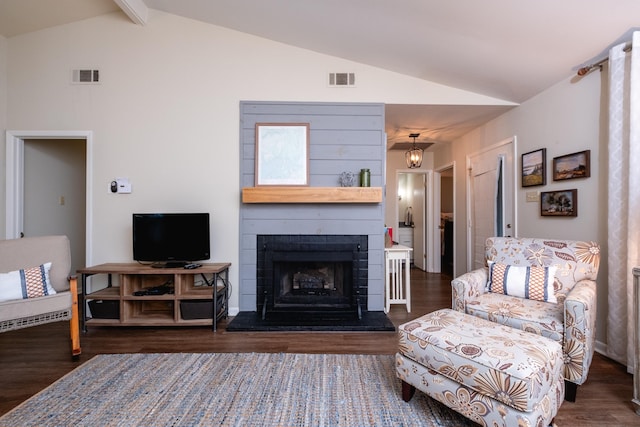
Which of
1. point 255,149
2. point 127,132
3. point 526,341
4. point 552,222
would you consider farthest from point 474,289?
point 127,132

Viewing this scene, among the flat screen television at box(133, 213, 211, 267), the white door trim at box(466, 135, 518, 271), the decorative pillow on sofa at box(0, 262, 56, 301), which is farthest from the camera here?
the white door trim at box(466, 135, 518, 271)

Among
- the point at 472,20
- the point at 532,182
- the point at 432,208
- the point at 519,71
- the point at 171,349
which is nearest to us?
the point at 472,20

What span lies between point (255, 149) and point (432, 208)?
3.93m

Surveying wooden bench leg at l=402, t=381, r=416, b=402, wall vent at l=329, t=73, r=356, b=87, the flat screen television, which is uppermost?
wall vent at l=329, t=73, r=356, b=87

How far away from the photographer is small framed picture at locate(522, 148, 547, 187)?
114 inches

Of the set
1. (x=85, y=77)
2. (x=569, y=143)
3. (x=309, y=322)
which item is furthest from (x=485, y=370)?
(x=85, y=77)

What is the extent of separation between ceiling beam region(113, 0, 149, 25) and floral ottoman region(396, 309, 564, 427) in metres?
3.71

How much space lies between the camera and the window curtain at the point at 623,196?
1979mm

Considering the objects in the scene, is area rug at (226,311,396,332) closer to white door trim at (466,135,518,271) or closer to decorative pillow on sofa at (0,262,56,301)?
decorative pillow on sofa at (0,262,56,301)

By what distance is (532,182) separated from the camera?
3039 millimetres

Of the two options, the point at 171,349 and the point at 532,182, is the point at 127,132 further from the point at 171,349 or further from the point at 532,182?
the point at 532,182

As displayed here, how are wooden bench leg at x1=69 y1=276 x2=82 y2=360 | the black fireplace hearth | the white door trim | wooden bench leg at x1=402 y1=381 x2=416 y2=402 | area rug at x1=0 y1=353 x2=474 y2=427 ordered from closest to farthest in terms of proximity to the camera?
area rug at x1=0 y1=353 x2=474 y2=427 < wooden bench leg at x1=402 y1=381 x2=416 y2=402 < wooden bench leg at x1=69 y1=276 x2=82 y2=360 < the black fireplace hearth < the white door trim

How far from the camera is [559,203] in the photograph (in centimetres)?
268

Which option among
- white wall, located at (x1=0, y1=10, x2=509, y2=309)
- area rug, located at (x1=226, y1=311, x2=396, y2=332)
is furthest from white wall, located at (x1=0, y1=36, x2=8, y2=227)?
area rug, located at (x1=226, y1=311, x2=396, y2=332)
